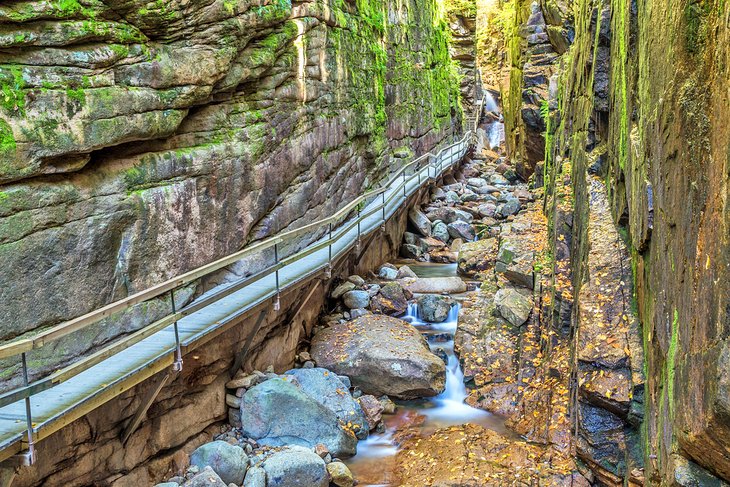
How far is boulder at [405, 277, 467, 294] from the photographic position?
15039mm

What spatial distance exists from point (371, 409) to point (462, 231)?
12.0 meters

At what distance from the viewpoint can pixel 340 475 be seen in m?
7.77

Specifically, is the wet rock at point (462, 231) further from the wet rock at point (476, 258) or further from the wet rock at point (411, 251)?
the wet rock at point (476, 258)

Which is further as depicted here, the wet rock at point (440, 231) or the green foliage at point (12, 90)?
the wet rock at point (440, 231)

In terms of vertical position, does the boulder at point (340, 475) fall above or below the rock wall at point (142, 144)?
below

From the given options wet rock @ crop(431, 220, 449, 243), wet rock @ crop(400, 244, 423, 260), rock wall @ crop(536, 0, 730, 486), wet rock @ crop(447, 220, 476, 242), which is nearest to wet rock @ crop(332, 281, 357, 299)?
rock wall @ crop(536, 0, 730, 486)

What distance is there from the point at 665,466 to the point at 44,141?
712cm

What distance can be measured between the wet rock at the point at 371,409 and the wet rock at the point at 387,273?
19.3 ft

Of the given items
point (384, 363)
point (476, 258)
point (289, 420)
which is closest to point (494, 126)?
point (476, 258)

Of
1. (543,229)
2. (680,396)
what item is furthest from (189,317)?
(543,229)

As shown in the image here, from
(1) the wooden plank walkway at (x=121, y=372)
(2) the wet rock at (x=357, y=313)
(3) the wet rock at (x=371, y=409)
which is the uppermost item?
(1) the wooden plank walkway at (x=121, y=372)

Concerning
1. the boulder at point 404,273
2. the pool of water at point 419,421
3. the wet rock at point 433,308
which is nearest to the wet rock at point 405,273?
the boulder at point 404,273

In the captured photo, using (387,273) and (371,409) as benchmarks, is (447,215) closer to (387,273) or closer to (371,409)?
(387,273)

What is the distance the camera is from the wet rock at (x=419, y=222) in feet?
66.6
